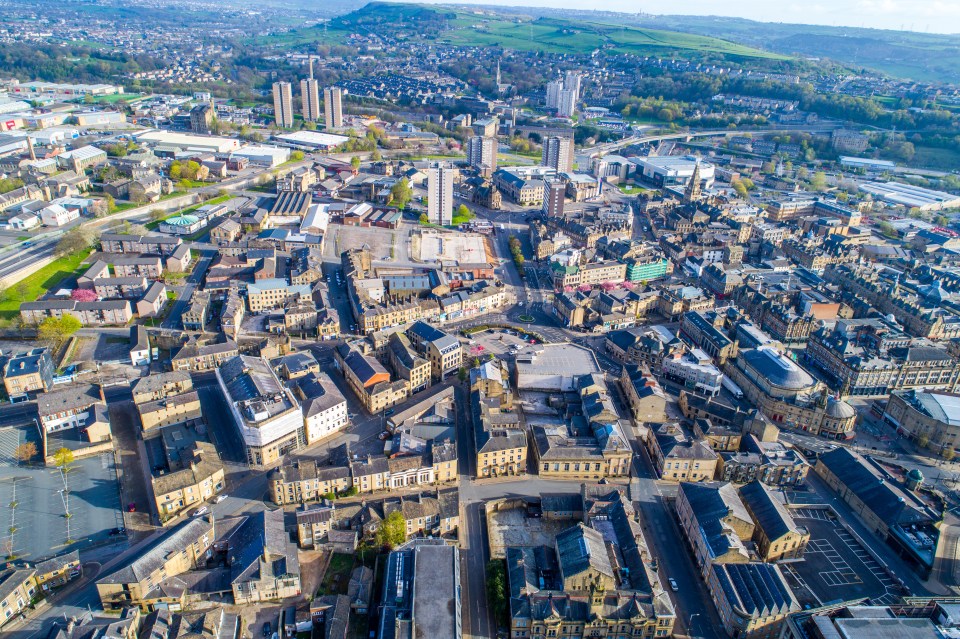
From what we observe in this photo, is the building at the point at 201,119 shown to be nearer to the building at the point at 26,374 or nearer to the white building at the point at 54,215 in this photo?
the white building at the point at 54,215

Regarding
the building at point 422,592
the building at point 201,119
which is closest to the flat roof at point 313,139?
the building at point 201,119

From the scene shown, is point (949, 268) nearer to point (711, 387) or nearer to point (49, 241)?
point (711, 387)

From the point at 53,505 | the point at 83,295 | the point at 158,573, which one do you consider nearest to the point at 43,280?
the point at 83,295

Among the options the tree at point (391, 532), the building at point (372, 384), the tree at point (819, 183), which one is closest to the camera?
the tree at point (391, 532)

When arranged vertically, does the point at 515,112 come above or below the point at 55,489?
Answer: above

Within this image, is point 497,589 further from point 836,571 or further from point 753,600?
point 836,571

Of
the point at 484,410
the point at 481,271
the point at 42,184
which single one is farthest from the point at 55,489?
the point at 42,184
